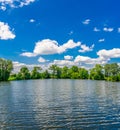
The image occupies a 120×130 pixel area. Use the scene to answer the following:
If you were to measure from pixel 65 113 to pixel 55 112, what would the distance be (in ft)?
6.36

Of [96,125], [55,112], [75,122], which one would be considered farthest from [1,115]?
[96,125]

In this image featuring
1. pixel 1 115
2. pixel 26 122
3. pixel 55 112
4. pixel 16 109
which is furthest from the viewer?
pixel 16 109

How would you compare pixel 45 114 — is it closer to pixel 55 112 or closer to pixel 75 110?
pixel 55 112

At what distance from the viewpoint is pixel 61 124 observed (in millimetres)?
35562

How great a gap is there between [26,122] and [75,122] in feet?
22.3

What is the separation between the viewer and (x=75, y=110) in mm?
46781

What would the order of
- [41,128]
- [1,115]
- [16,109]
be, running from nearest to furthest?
[41,128]
[1,115]
[16,109]

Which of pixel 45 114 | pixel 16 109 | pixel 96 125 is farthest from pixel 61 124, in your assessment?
pixel 16 109

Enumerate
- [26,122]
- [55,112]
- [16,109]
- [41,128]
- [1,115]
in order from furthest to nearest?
[16,109]
[55,112]
[1,115]
[26,122]
[41,128]

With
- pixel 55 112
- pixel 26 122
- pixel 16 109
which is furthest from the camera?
pixel 16 109

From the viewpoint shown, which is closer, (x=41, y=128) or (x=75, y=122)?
(x=41, y=128)

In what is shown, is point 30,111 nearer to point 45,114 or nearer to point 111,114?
point 45,114

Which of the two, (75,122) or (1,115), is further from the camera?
(1,115)

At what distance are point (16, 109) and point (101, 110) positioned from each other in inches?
595
